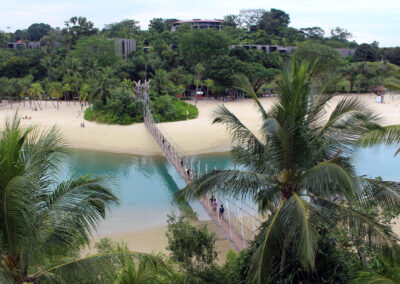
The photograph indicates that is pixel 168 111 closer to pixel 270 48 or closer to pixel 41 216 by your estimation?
pixel 41 216

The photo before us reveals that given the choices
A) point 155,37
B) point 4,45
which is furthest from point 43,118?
point 4,45

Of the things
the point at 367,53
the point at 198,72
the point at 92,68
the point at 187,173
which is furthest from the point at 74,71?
the point at 367,53

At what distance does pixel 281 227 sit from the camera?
12.7ft

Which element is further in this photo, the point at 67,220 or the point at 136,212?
the point at 136,212

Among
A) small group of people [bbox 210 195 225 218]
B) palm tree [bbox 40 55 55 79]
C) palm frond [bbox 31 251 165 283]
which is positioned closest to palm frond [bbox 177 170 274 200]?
palm frond [bbox 31 251 165 283]

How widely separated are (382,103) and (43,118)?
26978 millimetres

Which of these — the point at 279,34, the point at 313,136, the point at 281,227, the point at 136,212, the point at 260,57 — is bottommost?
the point at 136,212

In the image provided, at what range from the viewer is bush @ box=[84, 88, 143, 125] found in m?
24.0

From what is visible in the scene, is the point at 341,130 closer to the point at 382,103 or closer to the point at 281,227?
the point at 281,227

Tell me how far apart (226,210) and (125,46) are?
33.2 metres

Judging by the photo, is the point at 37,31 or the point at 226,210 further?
the point at 37,31

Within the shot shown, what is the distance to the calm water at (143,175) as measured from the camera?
1206cm

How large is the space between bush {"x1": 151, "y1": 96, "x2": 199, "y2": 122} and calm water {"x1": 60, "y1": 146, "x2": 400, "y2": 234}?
6088mm

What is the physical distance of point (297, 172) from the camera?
4613 mm
